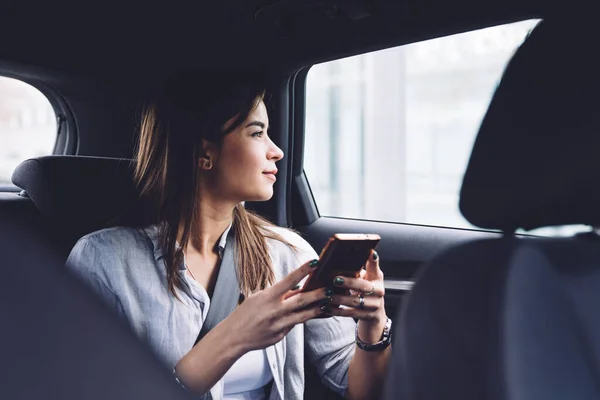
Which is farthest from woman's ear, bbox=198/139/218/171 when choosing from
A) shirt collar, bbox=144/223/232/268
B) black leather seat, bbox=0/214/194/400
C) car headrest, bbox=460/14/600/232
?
black leather seat, bbox=0/214/194/400

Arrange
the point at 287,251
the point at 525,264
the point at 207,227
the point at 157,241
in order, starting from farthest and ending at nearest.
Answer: the point at 287,251 → the point at 207,227 → the point at 157,241 → the point at 525,264

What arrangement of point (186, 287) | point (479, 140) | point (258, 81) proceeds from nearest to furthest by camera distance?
1. point (479, 140)
2. point (186, 287)
3. point (258, 81)

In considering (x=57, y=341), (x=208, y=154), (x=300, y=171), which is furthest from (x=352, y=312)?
(x=300, y=171)

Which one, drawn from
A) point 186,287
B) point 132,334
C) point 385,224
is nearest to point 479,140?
point 132,334

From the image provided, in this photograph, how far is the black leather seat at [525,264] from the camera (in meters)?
0.83

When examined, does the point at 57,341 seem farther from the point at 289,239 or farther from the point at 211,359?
the point at 289,239

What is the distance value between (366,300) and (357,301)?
0.14ft

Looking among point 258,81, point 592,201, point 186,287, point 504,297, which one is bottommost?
point 186,287

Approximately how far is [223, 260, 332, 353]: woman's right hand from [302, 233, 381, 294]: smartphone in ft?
0.07

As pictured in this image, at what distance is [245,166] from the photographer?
5.20 feet

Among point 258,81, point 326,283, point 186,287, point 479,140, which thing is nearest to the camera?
point 479,140

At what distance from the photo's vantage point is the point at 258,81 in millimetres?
1719

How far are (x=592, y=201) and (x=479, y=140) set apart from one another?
19cm

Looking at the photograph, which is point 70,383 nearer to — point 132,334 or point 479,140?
point 132,334
